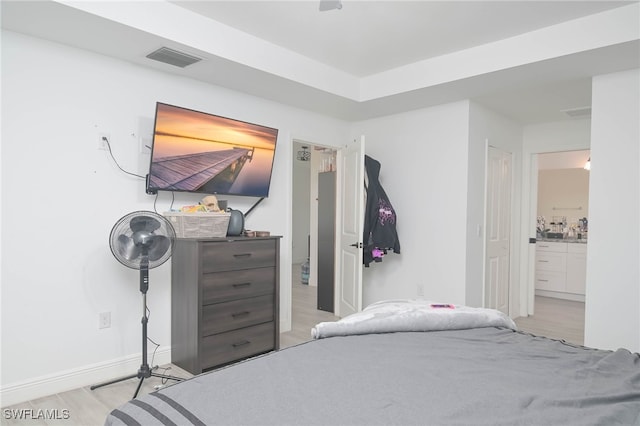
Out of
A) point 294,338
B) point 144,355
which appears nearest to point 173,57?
point 144,355

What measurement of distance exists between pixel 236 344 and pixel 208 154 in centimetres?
153

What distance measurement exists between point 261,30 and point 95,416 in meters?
2.82

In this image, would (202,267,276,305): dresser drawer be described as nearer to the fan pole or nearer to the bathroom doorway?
the fan pole

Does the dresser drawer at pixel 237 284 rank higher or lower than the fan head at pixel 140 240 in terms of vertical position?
lower

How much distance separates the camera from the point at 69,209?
2758mm

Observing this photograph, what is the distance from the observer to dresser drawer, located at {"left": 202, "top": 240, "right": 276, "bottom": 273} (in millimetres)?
2986

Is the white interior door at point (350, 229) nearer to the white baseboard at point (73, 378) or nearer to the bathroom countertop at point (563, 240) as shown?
the white baseboard at point (73, 378)

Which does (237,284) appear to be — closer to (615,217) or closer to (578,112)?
(615,217)

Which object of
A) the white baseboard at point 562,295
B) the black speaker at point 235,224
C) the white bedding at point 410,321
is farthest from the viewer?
the white baseboard at point 562,295

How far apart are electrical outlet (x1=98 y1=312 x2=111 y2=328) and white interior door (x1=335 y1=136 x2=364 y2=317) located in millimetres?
2220

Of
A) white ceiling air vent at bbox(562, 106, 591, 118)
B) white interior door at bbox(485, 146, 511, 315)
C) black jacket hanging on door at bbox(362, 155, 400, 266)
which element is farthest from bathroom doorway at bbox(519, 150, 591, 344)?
black jacket hanging on door at bbox(362, 155, 400, 266)

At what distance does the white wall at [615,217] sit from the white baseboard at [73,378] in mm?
3447

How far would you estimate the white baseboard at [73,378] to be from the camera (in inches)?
99.2

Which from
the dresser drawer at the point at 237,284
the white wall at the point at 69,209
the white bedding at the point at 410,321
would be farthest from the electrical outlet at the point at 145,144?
the white bedding at the point at 410,321
